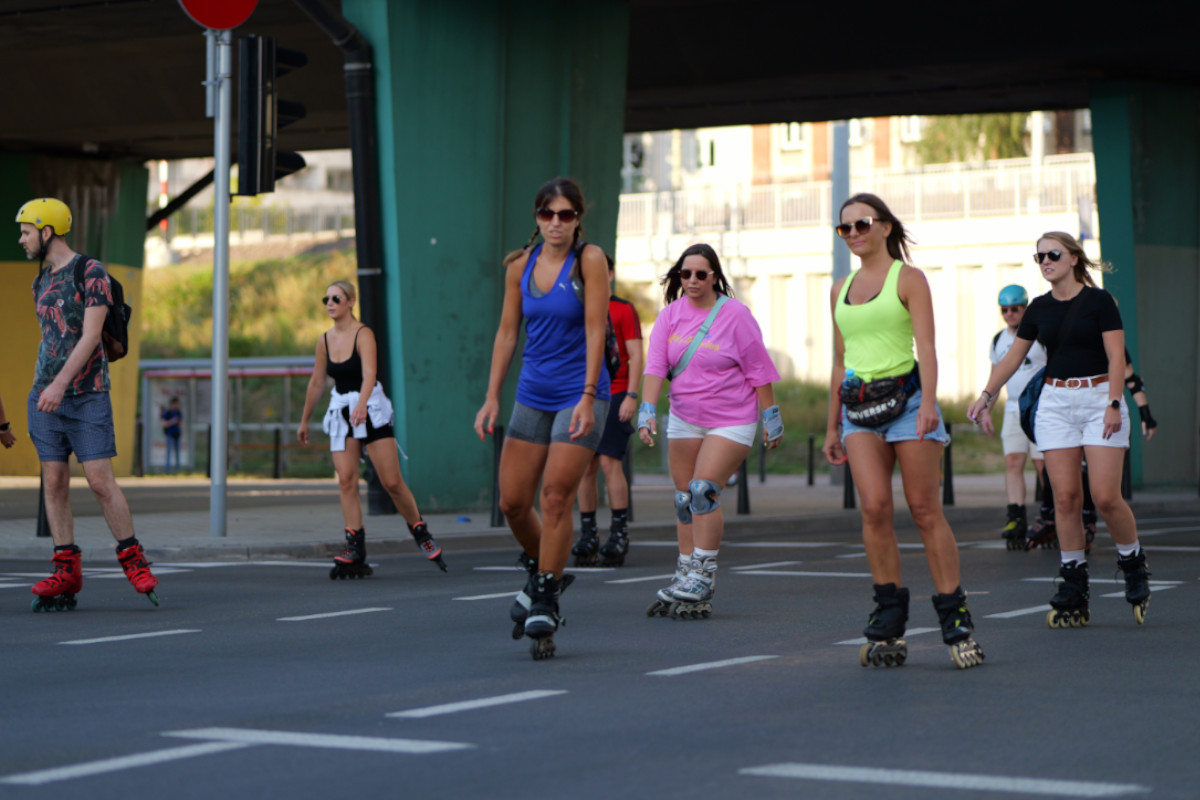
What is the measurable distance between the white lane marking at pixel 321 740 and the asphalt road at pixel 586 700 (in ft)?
0.05

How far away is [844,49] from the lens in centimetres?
2250

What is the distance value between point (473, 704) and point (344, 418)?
18.7ft

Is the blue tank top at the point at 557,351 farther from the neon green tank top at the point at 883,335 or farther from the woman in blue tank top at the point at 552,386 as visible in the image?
the neon green tank top at the point at 883,335

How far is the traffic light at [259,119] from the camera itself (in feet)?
48.3

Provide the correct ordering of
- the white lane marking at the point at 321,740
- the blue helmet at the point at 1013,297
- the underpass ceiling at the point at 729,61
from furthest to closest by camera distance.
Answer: the underpass ceiling at the point at 729,61 → the blue helmet at the point at 1013,297 → the white lane marking at the point at 321,740

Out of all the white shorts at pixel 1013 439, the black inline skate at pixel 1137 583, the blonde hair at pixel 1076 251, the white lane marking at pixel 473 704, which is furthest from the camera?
the white shorts at pixel 1013 439

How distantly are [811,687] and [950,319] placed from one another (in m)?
37.8

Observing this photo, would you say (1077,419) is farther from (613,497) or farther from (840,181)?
(840,181)

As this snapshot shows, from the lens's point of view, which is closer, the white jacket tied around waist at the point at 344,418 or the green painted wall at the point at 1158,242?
the white jacket tied around waist at the point at 344,418

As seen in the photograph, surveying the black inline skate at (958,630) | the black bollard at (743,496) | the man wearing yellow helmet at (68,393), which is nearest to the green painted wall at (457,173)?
the black bollard at (743,496)

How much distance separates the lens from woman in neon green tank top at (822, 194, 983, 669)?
738cm

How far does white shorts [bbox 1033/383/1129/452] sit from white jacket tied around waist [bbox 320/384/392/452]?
4.74 metres

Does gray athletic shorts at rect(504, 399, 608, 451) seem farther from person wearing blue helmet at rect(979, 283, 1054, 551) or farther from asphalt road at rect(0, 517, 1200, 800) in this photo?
person wearing blue helmet at rect(979, 283, 1054, 551)

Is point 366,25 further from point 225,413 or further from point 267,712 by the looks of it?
point 267,712
